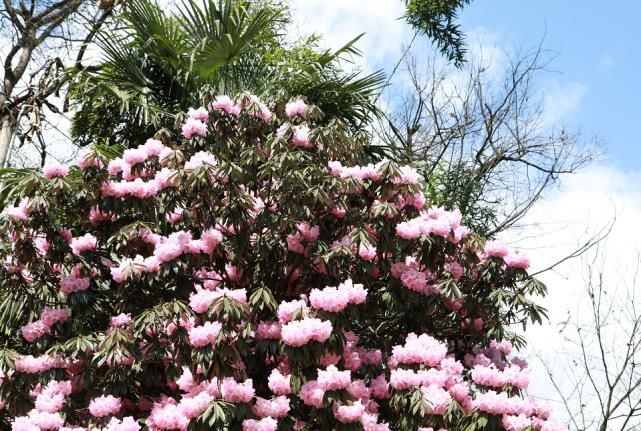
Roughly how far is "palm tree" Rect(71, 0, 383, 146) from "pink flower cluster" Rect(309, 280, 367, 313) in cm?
318

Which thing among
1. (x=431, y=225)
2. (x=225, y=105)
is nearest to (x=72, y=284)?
(x=225, y=105)

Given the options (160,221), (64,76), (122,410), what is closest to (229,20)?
(64,76)

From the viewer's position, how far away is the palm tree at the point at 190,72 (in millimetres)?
7539

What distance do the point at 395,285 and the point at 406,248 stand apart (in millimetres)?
302

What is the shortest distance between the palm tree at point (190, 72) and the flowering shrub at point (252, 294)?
1.82 m

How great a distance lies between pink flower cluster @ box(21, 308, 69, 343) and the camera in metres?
5.16

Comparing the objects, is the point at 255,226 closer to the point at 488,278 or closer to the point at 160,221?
the point at 160,221

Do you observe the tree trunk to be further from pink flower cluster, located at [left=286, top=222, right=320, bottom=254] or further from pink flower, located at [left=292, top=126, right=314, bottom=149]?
pink flower cluster, located at [left=286, top=222, right=320, bottom=254]

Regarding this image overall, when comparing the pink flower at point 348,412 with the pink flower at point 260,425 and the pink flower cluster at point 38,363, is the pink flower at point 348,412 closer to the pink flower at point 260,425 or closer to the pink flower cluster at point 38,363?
the pink flower at point 260,425

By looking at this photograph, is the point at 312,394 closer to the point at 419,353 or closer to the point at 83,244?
the point at 419,353

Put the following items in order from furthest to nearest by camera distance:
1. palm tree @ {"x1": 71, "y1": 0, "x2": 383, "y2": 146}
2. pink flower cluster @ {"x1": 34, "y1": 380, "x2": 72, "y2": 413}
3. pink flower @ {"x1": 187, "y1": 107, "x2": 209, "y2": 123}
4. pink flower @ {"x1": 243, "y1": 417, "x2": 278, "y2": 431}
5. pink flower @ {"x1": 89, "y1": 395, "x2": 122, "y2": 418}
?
1. palm tree @ {"x1": 71, "y1": 0, "x2": 383, "y2": 146}
2. pink flower @ {"x1": 187, "y1": 107, "x2": 209, "y2": 123}
3. pink flower cluster @ {"x1": 34, "y1": 380, "x2": 72, "y2": 413}
4. pink flower @ {"x1": 89, "y1": 395, "x2": 122, "y2": 418}
5. pink flower @ {"x1": 243, "y1": 417, "x2": 278, "y2": 431}

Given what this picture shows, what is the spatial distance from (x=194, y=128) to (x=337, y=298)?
179 cm

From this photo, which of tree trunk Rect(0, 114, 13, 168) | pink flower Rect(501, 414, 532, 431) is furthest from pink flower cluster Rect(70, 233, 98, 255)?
tree trunk Rect(0, 114, 13, 168)

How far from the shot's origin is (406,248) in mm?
5223
